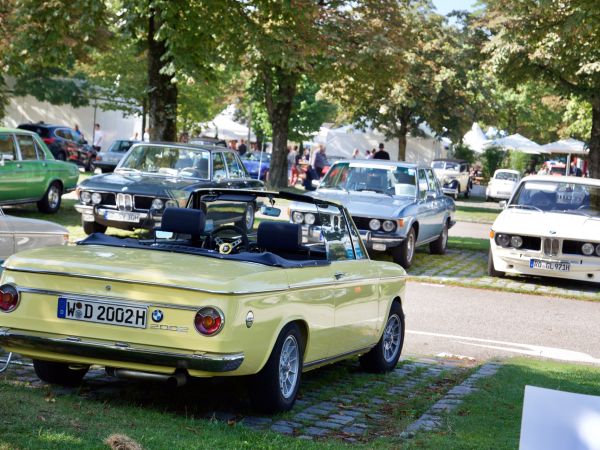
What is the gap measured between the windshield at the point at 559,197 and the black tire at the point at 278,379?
34.6ft

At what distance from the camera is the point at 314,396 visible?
7.99 m

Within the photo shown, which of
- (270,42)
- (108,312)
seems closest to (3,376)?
(108,312)

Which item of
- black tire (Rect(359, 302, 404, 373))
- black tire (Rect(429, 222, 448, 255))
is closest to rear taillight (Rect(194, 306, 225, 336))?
black tire (Rect(359, 302, 404, 373))

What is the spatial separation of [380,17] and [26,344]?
99.6 ft

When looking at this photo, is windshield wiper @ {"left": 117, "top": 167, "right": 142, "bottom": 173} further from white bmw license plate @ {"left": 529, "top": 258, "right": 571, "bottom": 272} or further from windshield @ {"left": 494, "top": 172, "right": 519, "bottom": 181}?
windshield @ {"left": 494, "top": 172, "right": 519, "bottom": 181}

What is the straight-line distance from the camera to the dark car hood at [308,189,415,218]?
16.8m

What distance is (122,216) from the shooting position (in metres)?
17.6

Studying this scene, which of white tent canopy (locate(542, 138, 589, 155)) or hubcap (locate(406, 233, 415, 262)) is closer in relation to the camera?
hubcap (locate(406, 233, 415, 262))

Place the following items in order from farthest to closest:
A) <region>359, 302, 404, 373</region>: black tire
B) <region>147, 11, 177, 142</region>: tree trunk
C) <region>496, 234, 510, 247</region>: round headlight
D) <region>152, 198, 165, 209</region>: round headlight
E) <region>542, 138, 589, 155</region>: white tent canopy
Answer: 1. <region>542, 138, 589, 155</region>: white tent canopy
2. <region>147, 11, 177, 142</region>: tree trunk
3. <region>152, 198, 165, 209</region>: round headlight
4. <region>496, 234, 510, 247</region>: round headlight
5. <region>359, 302, 404, 373</region>: black tire

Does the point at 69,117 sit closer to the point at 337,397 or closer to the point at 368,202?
the point at 368,202

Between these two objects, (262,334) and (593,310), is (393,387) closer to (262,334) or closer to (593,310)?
(262,334)

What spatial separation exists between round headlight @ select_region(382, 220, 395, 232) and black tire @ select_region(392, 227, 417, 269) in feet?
1.16

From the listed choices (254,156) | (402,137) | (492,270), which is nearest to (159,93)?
(492,270)

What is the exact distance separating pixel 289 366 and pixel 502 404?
1693 millimetres
